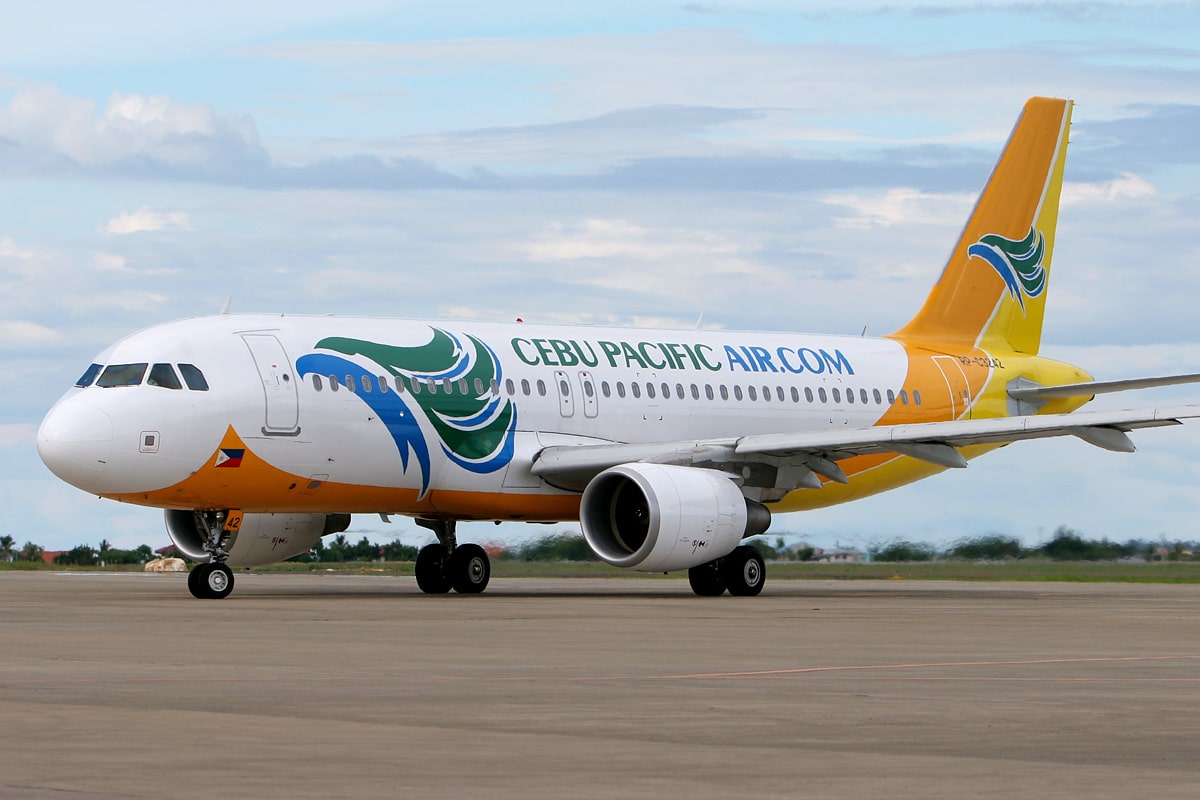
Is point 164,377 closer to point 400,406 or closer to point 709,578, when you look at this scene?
point 400,406

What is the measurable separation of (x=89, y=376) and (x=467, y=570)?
737 centimetres

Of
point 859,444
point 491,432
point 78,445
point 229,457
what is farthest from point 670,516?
point 78,445

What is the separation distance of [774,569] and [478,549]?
13396mm

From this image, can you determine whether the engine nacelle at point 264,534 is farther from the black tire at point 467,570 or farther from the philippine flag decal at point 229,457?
the philippine flag decal at point 229,457

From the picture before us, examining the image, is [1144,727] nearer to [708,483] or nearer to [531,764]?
[531,764]

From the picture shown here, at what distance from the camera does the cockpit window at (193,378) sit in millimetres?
26766

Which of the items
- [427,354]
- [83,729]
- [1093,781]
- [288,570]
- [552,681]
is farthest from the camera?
[288,570]

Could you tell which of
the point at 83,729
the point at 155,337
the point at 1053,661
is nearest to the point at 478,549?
the point at 155,337

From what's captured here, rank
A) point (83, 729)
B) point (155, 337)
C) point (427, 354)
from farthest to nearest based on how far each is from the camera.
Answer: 1. point (427, 354)
2. point (155, 337)
3. point (83, 729)

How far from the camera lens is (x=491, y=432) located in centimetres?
2977

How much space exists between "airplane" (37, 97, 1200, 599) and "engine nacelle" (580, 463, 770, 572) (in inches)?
1.5

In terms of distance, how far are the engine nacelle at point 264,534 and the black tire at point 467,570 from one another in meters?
1.99

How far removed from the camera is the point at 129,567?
171 feet

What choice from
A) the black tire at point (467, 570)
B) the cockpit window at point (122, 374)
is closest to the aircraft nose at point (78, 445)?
the cockpit window at point (122, 374)
